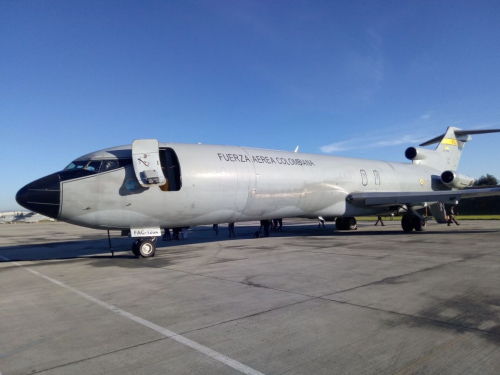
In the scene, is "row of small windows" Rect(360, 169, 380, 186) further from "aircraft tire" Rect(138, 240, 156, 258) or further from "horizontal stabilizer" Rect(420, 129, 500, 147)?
"aircraft tire" Rect(138, 240, 156, 258)

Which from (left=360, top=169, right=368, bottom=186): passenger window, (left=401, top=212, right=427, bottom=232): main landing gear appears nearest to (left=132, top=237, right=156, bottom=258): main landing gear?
(left=360, top=169, right=368, bottom=186): passenger window

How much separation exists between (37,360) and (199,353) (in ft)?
6.04

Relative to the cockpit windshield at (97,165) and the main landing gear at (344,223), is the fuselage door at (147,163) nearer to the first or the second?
the cockpit windshield at (97,165)

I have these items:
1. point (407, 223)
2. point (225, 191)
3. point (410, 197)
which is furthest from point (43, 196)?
point (407, 223)

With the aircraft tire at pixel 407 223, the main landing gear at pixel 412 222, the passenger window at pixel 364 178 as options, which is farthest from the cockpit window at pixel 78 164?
the aircraft tire at pixel 407 223

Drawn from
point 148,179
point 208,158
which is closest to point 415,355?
point 148,179

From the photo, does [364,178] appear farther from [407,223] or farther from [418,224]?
[418,224]

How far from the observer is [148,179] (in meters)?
10.9

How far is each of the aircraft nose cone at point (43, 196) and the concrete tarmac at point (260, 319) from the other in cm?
182

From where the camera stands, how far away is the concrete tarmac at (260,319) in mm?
3854

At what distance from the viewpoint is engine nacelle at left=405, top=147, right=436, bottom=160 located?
77.8 ft

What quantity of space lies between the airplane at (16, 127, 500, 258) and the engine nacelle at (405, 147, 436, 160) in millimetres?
5779

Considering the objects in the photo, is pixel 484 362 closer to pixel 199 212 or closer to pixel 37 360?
pixel 37 360

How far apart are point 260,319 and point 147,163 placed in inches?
287
